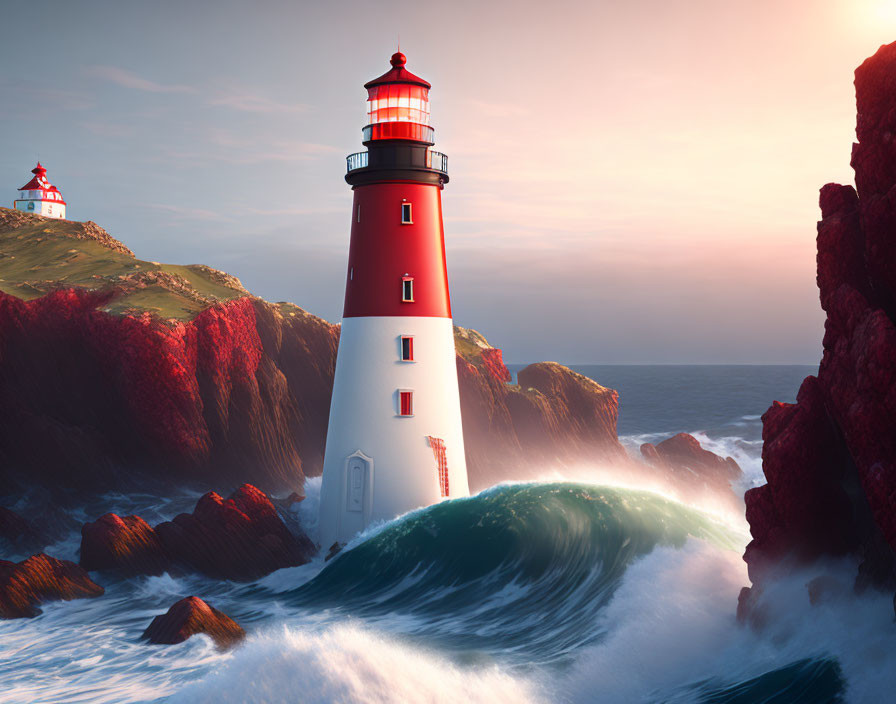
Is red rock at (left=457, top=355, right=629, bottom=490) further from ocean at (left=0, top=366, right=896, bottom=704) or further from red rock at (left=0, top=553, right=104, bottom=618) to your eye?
red rock at (left=0, top=553, right=104, bottom=618)

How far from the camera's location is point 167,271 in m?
34.1

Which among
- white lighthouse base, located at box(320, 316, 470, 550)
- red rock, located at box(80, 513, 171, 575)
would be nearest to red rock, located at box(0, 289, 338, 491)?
red rock, located at box(80, 513, 171, 575)

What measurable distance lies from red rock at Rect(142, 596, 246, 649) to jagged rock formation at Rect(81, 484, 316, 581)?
17.4 feet

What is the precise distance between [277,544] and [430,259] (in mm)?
8530

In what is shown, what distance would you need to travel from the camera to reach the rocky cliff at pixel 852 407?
9.68 meters

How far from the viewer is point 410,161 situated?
20938mm

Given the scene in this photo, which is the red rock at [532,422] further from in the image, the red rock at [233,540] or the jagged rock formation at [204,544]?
the jagged rock formation at [204,544]

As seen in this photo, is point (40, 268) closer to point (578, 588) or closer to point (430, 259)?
point (430, 259)

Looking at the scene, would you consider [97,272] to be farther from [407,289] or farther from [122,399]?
[407,289]

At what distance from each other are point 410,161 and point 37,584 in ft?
43.3

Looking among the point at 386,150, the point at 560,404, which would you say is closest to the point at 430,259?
the point at 386,150

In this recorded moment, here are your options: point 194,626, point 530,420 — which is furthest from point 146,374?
point 530,420

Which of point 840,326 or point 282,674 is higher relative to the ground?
point 840,326

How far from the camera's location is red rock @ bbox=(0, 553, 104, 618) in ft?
56.7
